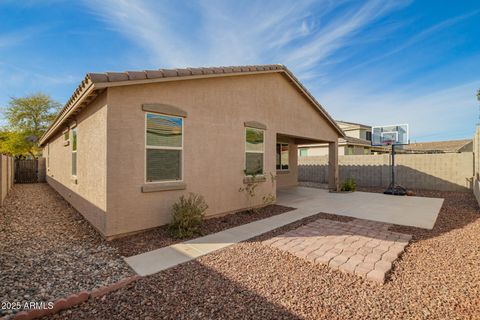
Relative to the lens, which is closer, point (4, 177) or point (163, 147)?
point (163, 147)

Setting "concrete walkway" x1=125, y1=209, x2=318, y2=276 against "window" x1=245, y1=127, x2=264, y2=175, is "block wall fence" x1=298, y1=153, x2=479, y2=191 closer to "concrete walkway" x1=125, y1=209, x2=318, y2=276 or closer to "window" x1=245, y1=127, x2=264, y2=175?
"window" x1=245, y1=127, x2=264, y2=175

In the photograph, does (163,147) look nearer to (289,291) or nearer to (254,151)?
(254,151)

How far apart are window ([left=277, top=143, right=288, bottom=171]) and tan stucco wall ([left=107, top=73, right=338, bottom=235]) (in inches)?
159

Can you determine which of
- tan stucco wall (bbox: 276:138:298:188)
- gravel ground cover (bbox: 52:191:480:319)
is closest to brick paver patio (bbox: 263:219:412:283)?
gravel ground cover (bbox: 52:191:480:319)

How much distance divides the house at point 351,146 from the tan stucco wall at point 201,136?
1213 centimetres

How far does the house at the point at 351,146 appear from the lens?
22.2 metres

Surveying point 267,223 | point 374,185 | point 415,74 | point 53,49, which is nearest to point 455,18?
point 415,74

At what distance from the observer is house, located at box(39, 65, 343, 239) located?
5.08 m

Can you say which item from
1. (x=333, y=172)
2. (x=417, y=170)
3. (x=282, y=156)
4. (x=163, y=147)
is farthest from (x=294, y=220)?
(x=417, y=170)

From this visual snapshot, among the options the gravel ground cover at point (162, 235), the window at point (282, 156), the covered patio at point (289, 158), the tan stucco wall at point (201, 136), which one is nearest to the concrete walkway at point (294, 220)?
the gravel ground cover at point (162, 235)

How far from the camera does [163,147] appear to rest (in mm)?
5844

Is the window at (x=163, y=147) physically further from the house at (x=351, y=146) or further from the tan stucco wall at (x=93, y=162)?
the house at (x=351, y=146)

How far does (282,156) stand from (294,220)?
820cm

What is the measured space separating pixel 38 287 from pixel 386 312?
4681 millimetres
